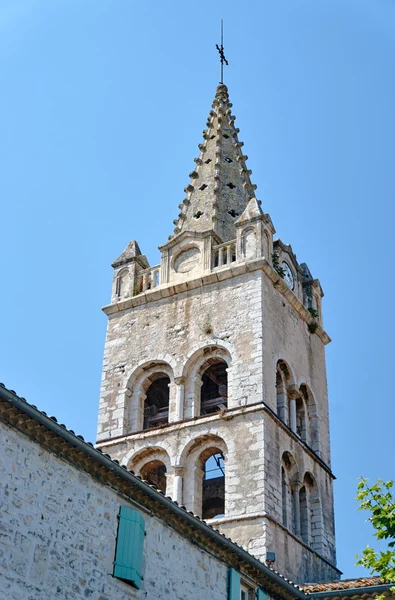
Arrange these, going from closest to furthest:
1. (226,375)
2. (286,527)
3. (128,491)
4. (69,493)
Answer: (69,493), (128,491), (286,527), (226,375)

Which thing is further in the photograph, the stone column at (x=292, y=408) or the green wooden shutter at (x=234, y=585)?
the stone column at (x=292, y=408)

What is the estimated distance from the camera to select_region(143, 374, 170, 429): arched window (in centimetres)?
2609

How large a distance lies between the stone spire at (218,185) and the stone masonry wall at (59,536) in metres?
14.3

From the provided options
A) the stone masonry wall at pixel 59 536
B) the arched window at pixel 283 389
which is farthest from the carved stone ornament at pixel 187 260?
the stone masonry wall at pixel 59 536

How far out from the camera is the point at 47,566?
528 inches

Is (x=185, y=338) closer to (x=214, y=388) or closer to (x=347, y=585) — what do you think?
(x=214, y=388)

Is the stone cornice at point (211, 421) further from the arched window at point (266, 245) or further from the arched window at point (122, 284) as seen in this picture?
the arched window at point (122, 284)

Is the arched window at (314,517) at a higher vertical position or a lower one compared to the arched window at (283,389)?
lower

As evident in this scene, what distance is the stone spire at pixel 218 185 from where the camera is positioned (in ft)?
95.7

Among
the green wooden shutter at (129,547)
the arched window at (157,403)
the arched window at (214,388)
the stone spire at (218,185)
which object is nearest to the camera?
the green wooden shutter at (129,547)

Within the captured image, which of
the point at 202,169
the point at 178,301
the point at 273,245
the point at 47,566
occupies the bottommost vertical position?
the point at 47,566

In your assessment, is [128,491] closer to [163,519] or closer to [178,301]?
[163,519]

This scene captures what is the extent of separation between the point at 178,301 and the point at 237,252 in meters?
2.13

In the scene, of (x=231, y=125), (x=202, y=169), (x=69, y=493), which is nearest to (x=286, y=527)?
(x=69, y=493)
